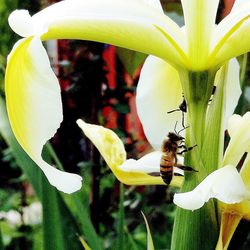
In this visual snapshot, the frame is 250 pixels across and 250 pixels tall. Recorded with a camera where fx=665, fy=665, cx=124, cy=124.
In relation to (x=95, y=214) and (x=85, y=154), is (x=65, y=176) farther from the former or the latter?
(x=85, y=154)

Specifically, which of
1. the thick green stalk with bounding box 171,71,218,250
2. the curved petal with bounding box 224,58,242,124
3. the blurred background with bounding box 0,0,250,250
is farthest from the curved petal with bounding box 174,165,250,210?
the blurred background with bounding box 0,0,250,250

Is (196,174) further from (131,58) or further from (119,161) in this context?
(131,58)

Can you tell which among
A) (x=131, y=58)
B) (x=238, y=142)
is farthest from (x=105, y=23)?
(x=131, y=58)

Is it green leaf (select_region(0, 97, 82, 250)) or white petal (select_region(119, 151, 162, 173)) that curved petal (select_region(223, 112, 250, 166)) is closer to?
white petal (select_region(119, 151, 162, 173))

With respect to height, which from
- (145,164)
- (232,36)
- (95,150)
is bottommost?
(95,150)

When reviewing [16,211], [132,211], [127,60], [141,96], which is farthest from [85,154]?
[141,96]

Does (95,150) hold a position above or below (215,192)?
below
